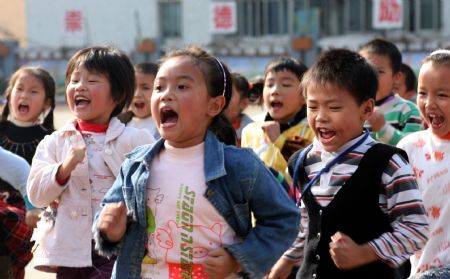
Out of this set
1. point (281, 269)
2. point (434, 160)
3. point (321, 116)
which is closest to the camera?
point (321, 116)

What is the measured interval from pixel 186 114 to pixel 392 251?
2.69 feet

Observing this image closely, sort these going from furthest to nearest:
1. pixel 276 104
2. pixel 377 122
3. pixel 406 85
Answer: pixel 406 85 < pixel 276 104 < pixel 377 122

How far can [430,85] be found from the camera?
354 centimetres

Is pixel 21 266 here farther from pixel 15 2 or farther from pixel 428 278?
pixel 15 2

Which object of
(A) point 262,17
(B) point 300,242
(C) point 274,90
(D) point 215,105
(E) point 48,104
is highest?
(A) point 262,17

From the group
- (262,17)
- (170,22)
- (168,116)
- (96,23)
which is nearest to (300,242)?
(168,116)

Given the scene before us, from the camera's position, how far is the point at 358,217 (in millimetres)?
2904

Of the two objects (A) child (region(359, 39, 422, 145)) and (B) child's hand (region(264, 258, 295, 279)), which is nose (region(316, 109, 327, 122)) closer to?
(B) child's hand (region(264, 258, 295, 279))

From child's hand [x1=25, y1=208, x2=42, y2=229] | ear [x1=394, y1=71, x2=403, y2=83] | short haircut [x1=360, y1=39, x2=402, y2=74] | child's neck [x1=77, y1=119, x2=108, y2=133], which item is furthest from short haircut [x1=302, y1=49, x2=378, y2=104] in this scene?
ear [x1=394, y1=71, x2=403, y2=83]

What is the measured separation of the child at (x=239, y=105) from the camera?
5.87 metres

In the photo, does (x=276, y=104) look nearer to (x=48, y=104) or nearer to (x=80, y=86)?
(x=80, y=86)

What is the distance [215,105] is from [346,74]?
1.71 ft

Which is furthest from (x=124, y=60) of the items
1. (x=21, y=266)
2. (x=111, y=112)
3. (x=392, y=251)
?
(x=392, y=251)

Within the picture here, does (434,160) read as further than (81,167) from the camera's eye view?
No
